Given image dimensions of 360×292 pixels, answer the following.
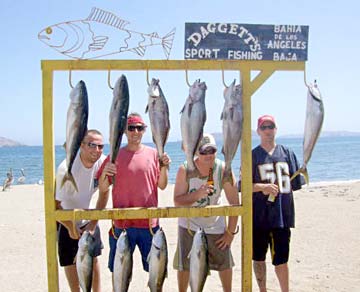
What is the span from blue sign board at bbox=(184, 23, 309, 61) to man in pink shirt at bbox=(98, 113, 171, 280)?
3.16 ft

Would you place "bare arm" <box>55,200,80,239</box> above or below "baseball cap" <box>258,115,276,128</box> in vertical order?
below

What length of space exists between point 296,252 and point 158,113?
497 centimetres

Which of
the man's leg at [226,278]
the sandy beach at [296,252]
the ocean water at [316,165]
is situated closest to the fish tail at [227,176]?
the man's leg at [226,278]

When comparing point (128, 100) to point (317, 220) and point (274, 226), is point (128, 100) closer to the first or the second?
point (274, 226)

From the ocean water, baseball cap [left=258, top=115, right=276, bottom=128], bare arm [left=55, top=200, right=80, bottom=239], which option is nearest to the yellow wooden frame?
bare arm [left=55, top=200, right=80, bottom=239]

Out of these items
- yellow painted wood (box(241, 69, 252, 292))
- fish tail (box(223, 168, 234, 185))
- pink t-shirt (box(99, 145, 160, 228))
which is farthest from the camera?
pink t-shirt (box(99, 145, 160, 228))

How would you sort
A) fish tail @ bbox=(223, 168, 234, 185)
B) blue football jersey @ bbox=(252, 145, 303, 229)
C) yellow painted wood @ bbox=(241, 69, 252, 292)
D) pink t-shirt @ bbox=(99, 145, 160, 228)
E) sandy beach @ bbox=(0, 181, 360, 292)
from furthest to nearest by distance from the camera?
1. sandy beach @ bbox=(0, 181, 360, 292)
2. blue football jersey @ bbox=(252, 145, 303, 229)
3. pink t-shirt @ bbox=(99, 145, 160, 228)
4. yellow painted wood @ bbox=(241, 69, 252, 292)
5. fish tail @ bbox=(223, 168, 234, 185)

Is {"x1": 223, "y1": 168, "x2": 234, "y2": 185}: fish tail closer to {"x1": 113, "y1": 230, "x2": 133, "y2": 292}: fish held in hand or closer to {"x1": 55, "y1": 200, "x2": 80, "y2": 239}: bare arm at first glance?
{"x1": 113, "y1": 230, "x2": 133, "y2": 292}: fish held in hand

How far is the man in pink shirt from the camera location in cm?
394

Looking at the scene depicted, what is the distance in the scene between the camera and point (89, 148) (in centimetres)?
407

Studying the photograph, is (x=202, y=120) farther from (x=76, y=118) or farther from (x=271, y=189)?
(x=271, y=189)

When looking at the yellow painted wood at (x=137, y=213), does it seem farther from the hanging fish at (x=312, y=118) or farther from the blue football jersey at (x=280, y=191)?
the hanging fish at (x=312, y=118)

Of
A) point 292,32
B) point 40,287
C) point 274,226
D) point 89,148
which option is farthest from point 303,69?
point 40,287

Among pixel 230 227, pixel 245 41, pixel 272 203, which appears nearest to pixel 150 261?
pixel 230 227
